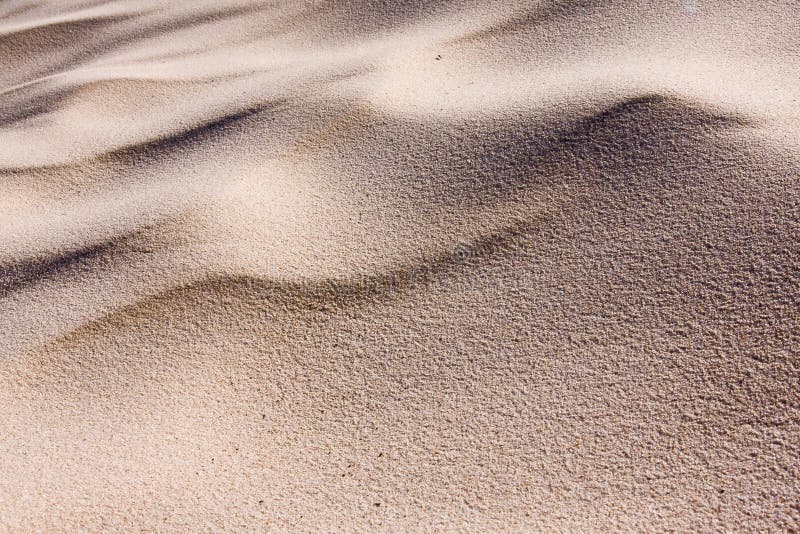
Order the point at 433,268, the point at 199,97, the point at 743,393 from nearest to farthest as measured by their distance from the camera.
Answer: the point at 743,393 < the point at 433,268 < the point at 199,97

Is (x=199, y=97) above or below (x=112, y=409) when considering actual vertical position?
above

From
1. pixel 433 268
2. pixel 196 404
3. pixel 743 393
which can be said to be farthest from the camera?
pixel 433 268

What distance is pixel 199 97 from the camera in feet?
5.20

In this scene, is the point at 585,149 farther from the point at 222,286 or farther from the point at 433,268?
the point at 222,286

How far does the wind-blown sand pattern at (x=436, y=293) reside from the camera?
2.55 ft

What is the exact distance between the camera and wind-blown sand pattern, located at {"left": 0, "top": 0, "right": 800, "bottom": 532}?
777mm

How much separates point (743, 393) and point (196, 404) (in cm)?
61

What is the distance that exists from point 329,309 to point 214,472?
261mm

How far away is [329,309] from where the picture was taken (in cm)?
99

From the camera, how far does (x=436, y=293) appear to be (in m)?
0.99

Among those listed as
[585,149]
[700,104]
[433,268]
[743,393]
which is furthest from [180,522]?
[700,104]

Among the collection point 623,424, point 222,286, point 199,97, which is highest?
point 199,97

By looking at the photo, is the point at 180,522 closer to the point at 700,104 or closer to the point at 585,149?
the point at 585,149

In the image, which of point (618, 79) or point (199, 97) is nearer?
point (618, 79)
